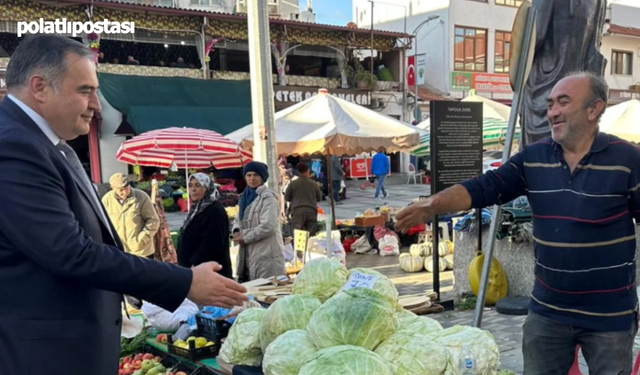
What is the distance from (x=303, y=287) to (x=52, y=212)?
4.60 feet

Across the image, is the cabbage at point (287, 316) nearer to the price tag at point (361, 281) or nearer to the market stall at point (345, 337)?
the market stall at point (345, 337)

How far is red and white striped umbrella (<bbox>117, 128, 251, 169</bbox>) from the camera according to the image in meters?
9.14

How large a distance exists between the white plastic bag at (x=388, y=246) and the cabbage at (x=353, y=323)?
8.22 metres

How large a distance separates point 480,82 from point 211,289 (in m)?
25.4

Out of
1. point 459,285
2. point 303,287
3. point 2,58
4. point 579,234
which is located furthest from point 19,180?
point 2,58

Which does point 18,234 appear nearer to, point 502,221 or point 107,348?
point 107,348

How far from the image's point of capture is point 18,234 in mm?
1587

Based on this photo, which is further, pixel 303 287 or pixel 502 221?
pixel 502 221

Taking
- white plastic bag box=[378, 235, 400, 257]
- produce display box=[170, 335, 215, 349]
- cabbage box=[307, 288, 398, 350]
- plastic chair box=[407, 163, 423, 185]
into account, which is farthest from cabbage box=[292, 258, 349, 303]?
plastic chair box=[407, 163, 423, 185]

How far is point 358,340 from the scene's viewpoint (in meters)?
1.96

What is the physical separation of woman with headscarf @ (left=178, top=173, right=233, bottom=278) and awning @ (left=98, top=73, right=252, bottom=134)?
11266mm

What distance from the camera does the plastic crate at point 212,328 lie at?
333cm

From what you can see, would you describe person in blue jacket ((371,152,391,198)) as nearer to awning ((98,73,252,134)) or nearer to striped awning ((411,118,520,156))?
awning ((98,73,252,134))

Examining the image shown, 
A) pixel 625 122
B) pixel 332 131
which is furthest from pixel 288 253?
pixel 625 122
